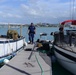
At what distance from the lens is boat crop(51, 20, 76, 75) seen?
11102mm

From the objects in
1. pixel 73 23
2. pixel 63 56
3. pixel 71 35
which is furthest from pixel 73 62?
pixel 73 23

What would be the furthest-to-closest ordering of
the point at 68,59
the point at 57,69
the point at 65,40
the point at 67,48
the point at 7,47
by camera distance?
the point at 7,47 → the point at 65,40 → the point at 57,69 → the point at 67,48 → the point at 68,59

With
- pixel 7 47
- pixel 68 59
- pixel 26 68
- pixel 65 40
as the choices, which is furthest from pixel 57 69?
pixel 7 47

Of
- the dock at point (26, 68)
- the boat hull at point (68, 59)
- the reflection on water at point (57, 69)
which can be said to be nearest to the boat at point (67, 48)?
the boat hull at point (68, 59)

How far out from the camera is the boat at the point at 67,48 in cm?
1110

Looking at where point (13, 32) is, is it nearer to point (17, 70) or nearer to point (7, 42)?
point (7, 42)

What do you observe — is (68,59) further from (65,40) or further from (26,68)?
(65,40)

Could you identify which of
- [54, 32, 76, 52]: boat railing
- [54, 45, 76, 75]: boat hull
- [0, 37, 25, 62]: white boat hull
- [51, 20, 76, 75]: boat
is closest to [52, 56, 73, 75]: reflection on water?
[51, 20, 76, 75]: boat

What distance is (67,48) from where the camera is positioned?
12.2 metres

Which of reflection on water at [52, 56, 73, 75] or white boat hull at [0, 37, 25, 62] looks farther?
white boat hull at [0, 37, 25, 62]

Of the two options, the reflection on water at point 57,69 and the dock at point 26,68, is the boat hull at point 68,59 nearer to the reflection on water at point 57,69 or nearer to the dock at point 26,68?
the reflection on water at point 57,69

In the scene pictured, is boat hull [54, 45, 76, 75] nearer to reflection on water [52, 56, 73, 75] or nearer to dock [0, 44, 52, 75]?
reflection on water [52, 56, 73, 75]

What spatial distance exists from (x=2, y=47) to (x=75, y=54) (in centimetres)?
589

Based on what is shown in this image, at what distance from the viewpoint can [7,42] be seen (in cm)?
1599
